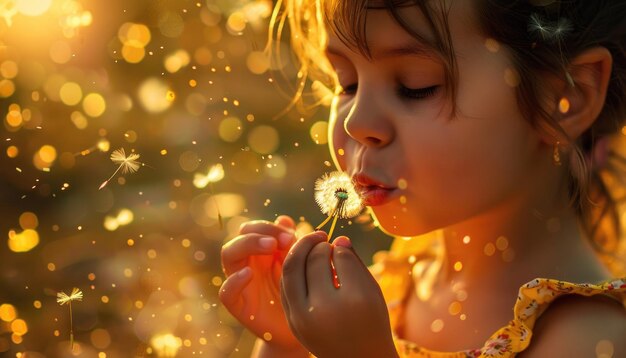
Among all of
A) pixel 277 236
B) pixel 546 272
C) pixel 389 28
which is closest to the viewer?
pixel 389 28

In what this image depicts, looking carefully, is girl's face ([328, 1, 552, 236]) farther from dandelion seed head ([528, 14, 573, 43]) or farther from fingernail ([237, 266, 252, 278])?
fingernail ([237, 266, 252, 278])

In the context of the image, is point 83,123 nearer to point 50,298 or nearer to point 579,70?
point 50,298

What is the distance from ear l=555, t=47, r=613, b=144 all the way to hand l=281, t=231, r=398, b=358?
1.16ft

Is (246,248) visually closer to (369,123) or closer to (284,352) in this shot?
(284,352)

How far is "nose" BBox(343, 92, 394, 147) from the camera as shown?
1.05 meters

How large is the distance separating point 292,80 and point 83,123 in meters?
0.61

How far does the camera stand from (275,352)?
4.24 feet

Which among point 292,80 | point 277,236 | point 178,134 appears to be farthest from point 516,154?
point 178,134

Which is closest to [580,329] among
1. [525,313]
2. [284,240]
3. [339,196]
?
[525,313]

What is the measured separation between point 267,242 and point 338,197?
0.17 m

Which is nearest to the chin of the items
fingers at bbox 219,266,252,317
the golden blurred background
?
fingers at bbox 219,266,252,317

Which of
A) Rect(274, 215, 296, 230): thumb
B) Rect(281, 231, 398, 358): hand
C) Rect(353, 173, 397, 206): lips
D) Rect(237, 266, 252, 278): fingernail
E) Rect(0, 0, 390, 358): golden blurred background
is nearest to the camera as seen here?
Rect(281, 231, 398, 358): hand

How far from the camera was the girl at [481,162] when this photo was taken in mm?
1026

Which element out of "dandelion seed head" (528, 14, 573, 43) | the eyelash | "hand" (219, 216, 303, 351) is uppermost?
"dandelion seed head" (528, 14, 573, 43)
